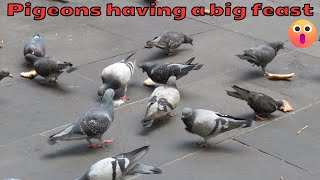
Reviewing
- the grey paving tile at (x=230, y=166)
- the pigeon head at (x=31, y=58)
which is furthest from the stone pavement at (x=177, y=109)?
the pigeon head at (x=31, y=58)

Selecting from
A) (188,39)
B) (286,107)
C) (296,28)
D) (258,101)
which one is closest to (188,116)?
(258,101)

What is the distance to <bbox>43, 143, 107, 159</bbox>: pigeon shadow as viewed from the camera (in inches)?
369

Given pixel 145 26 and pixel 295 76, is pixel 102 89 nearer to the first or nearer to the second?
pixel 295 76

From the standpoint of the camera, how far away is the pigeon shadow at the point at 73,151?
9.38m

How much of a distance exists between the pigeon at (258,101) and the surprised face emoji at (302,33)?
10.9ft

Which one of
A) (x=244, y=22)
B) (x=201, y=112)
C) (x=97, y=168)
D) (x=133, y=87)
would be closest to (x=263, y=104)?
(x=201, y=112)

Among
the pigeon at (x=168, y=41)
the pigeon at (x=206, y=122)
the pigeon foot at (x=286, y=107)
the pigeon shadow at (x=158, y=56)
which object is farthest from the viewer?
the pigeon shadow at (x=158, y=56)

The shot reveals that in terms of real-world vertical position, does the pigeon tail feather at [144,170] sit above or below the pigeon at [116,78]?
below

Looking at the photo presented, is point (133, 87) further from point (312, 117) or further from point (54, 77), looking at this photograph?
point (312, 117)

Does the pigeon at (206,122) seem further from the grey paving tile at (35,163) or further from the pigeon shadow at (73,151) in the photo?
the grey paving tile at (35,163)

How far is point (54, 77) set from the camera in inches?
463

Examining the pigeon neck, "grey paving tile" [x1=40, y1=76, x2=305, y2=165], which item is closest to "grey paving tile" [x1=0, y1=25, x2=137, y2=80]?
"grey paving tile" [x1=40, y1=76, x2=305, y2=165]

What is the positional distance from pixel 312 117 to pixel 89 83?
11.8 feet

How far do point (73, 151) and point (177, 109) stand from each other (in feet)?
6.38
